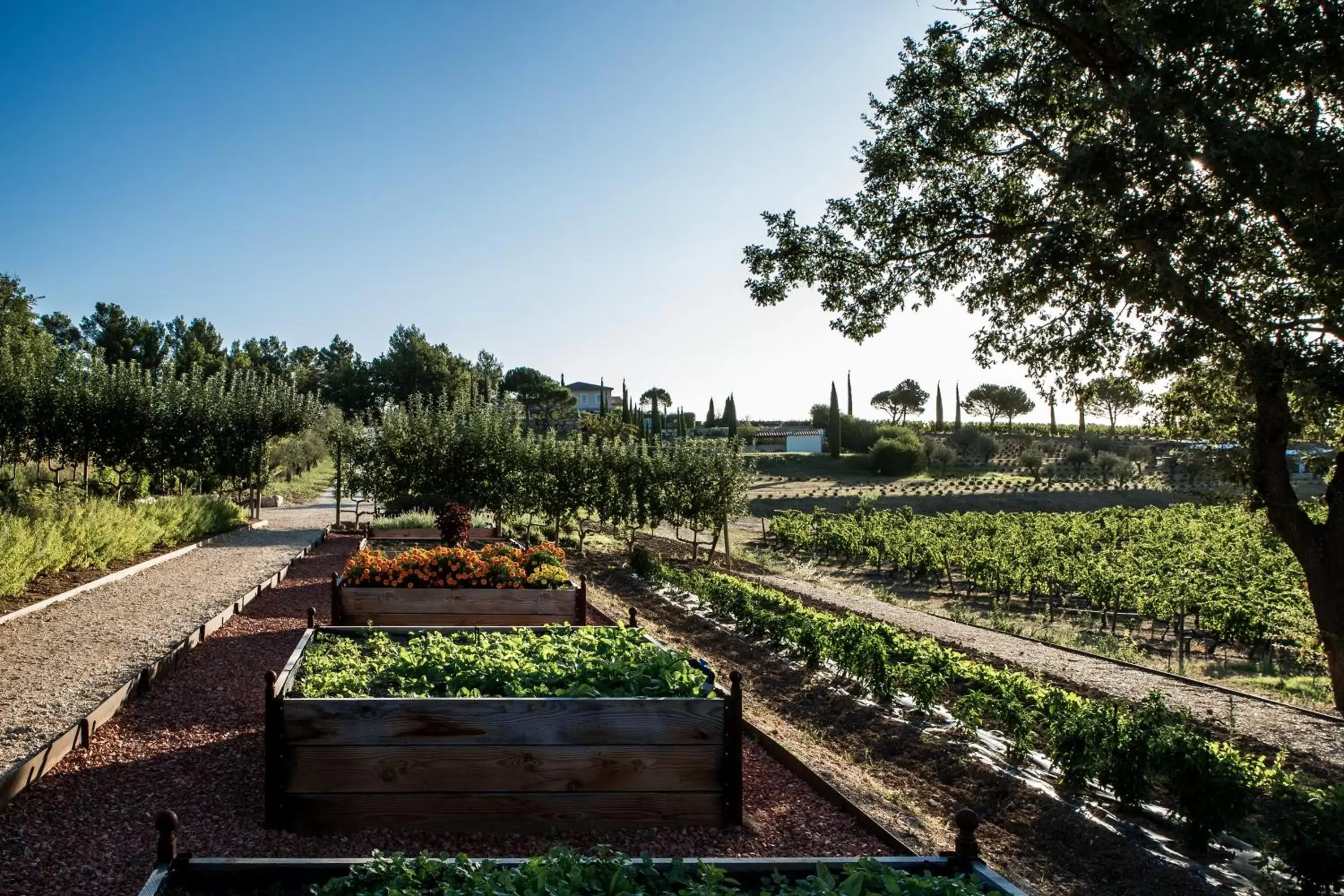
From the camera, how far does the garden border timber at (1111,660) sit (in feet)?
26.1

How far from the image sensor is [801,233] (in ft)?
30.6

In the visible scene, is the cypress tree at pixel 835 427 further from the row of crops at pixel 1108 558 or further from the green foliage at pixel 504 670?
the green foliage at pixel 504 670

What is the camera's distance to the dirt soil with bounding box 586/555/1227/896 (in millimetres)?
4414

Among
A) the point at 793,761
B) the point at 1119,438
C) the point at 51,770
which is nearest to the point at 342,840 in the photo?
the point at 51,770

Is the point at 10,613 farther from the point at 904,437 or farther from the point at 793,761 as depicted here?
the point at 904,437

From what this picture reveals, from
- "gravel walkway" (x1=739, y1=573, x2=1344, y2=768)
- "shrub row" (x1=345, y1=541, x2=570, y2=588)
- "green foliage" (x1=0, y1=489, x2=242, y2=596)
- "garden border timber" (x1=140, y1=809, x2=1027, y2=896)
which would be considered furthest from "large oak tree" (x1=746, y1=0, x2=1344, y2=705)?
"green foliage" (x1=0, y1=489, x2=242, y2=596)

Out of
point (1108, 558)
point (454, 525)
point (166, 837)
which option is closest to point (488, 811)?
point (166, 837)

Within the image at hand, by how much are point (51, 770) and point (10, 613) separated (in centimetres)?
513

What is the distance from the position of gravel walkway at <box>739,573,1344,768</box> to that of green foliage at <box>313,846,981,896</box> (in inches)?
213

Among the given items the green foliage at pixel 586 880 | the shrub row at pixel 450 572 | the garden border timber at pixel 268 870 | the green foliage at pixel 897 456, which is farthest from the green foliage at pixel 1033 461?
the green foliage at pixel 586 880

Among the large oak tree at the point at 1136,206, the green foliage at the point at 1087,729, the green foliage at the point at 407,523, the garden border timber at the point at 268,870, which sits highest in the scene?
the large oak tree at the point at 1136,206

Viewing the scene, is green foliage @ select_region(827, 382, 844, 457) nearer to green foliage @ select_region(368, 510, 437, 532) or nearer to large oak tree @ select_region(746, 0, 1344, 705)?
green foliage @ select_region(368, 510, 437, 532)

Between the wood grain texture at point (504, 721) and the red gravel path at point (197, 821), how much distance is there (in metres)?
0.42

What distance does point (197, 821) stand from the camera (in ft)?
13.1
